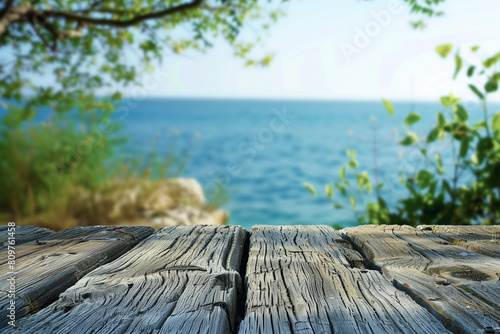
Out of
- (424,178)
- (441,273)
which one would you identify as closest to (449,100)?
(424,178)

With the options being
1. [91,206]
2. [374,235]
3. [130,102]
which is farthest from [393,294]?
→ [91,206]

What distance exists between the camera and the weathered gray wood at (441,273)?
0.79 metres

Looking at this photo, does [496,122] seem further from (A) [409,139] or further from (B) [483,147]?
(A) [409,139]

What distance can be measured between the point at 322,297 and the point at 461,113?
268 cm

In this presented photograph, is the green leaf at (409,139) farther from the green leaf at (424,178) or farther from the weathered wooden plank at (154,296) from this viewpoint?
the weathered wooden plank at (154,296)

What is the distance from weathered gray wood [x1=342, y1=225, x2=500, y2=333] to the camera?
Answer: 31.2 inches

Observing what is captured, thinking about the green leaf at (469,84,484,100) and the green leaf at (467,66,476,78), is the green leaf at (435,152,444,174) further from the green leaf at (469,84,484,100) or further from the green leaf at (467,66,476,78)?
the green leaf at (467,66,476,78)

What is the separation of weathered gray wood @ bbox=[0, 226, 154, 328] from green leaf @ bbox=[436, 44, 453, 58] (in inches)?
104

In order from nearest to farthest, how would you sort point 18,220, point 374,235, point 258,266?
point 258,266, point 374,235, point 18,220

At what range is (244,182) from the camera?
49.3ft

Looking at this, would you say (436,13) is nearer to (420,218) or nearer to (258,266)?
(420,218)

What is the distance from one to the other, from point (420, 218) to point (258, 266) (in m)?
2.66

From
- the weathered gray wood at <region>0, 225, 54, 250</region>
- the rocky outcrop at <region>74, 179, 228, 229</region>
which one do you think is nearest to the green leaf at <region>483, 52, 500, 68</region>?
the weathered gray wood at <region>0, 225, 54, 250</region>

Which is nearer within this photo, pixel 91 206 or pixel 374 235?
pixel 374 235
